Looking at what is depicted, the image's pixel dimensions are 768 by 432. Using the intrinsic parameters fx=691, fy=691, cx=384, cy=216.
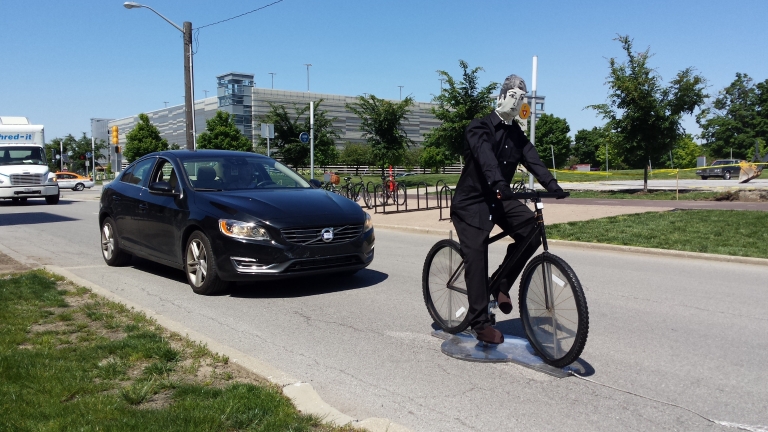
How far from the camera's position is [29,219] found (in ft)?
65.1

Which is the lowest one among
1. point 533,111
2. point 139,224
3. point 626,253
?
point 626,253

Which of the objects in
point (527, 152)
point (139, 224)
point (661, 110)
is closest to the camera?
point (527, 152)

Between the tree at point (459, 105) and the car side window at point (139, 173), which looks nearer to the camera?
the car side window at point (139, 173)

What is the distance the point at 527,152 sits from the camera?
498 centimetres

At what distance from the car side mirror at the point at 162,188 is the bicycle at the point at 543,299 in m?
4.00

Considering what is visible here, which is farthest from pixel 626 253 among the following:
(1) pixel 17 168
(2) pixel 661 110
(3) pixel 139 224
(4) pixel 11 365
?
(1) pixel 17 168

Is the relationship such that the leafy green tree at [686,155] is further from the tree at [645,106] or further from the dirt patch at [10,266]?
the dirt patch at [10,266]

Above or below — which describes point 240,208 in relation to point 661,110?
below

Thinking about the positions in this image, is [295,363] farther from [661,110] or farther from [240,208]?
[661,110]

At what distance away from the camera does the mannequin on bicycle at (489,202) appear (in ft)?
15.9

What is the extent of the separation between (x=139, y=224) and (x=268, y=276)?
2695 mm

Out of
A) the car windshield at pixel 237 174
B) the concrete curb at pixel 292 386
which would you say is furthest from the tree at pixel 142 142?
the concrete curb at pixel 292 386

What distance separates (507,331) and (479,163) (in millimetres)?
1874

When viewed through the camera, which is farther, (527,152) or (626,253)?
(626,253)
